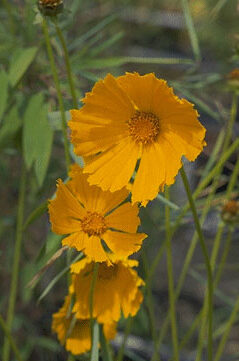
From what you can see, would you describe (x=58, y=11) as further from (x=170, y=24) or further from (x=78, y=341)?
(x=170, y=24)

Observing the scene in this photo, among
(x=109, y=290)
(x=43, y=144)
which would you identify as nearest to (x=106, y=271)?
(x=109, y=290)

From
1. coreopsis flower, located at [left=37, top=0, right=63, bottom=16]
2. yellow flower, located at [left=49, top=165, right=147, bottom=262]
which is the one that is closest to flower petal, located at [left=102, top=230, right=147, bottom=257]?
yellow flower, located at [left=49, top=165, right=147, bottom=262]

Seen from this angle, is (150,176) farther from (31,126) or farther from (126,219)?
(31,126)

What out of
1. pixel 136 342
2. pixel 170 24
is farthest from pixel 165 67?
pixel 136 342

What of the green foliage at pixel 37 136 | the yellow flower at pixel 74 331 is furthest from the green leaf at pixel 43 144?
the yellow flower at pixel 74 331

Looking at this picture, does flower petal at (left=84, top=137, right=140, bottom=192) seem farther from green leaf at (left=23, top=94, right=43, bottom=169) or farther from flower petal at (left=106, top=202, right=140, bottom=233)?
green leaf at (left=23, top=94, right=43, bottom=169)

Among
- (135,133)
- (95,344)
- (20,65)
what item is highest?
(20,65)
